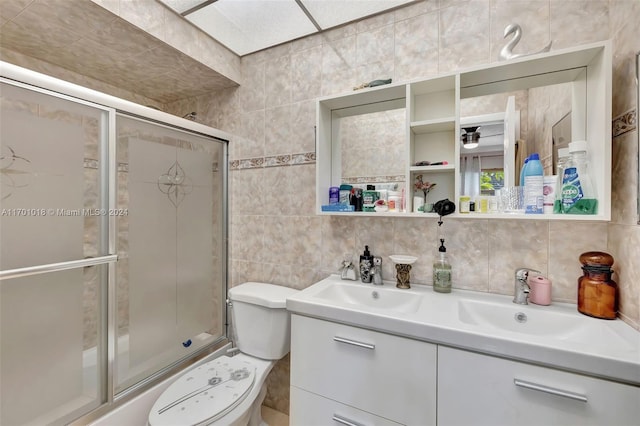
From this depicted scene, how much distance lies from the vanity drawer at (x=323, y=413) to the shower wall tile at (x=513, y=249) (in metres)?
0.70

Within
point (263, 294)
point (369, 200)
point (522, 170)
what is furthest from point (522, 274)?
point (263, 294)

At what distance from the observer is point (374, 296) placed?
1262 mm

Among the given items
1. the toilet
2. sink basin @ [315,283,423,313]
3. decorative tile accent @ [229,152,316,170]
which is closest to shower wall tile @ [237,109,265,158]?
decorative tile accent @ [229,152,316,170]

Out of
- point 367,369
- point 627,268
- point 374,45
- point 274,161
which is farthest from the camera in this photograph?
point 274,161

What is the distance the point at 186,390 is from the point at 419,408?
0.97 metres

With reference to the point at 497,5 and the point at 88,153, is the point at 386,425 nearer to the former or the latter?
the point at 88,153

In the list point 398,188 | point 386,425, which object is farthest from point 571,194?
point 386,425

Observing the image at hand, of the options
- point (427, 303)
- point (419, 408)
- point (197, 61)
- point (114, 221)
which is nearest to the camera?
point (419, 408)

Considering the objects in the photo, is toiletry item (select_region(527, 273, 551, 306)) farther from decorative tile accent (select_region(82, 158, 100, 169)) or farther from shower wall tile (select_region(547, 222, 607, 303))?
decorative tile accent (select_region(82, 158, 100, 169))

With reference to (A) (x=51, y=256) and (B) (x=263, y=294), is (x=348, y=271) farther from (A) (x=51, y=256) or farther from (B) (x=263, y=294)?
(A) (x=51, y=256)

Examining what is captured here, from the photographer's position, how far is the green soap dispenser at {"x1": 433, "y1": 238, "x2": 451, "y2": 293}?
3.84 ft

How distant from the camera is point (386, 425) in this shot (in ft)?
3.04

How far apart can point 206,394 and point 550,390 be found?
1.22 m

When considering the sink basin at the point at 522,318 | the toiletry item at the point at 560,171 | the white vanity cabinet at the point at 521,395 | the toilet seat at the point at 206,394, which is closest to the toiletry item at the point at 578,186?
the toiletry item at the point at 560,171
